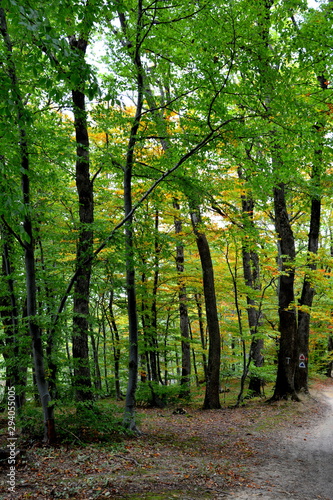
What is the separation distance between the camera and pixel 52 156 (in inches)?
246

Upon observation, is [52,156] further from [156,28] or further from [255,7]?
[255,7]

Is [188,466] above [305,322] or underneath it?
underneath

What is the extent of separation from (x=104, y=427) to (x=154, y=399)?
22.1 ft

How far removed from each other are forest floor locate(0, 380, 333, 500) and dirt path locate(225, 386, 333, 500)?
14mm

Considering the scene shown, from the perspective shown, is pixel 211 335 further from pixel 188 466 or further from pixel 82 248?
pixel 82 248

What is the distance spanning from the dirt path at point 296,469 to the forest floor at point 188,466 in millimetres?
14

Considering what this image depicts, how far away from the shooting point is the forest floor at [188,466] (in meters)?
4.32

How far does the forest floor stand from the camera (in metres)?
4.32

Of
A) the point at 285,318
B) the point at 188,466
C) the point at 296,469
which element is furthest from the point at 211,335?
the point at 188,466

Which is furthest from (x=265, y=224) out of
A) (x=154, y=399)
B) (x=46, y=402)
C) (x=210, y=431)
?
(x=46, y=402)

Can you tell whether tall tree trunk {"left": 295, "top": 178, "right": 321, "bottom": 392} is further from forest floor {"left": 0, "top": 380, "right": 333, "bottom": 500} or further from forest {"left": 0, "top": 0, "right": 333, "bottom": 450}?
forest floor {"left": 0, "top": 380, "right": 333, "bottom": 500}

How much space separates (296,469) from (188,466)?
2103mm

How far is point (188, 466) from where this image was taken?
566 cm

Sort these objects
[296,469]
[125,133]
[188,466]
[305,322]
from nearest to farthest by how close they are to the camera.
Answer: [188,466] → [296,469] → [125,133] → [305,322]
